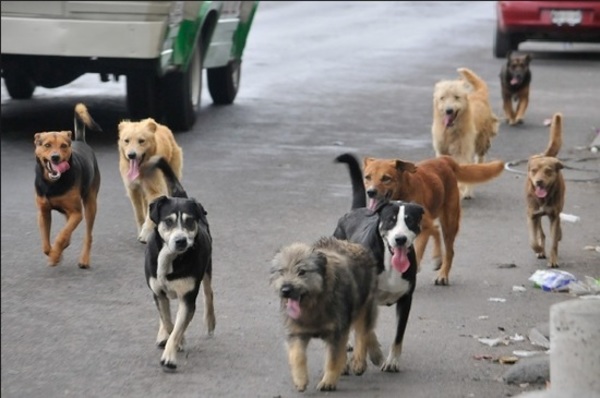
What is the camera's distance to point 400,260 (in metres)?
7.16

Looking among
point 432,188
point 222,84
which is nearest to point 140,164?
point 432,188

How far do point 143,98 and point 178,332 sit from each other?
336 inches

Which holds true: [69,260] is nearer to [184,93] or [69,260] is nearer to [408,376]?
[408,376]

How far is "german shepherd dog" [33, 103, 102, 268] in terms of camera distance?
364 inches

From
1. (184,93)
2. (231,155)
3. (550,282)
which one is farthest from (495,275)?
(184,93)

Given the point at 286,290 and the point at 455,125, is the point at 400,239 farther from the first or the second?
the point at 455,125

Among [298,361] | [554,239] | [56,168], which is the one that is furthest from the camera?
[554,239]

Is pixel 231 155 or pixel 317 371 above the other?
pixel 317 371

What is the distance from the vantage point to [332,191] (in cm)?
1255

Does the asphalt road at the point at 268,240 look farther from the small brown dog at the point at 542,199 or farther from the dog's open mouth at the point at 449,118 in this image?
the dog's open mouth at the point at 449,118

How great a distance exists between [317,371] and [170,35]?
758cm

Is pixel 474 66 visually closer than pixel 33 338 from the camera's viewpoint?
No

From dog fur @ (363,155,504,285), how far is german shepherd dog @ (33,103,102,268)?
1885mm

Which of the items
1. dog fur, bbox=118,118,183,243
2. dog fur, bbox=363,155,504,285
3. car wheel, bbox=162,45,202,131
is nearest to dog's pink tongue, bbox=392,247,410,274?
dog fur, bbox=363,155,504,285
